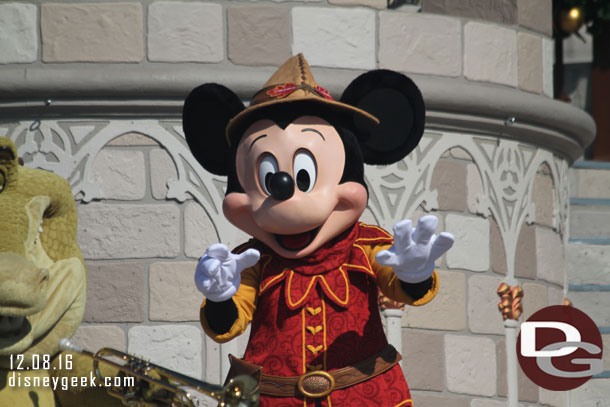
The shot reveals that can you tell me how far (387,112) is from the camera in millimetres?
3908

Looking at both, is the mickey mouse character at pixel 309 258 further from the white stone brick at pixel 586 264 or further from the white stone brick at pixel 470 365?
the white stone brick at pixel 586 264

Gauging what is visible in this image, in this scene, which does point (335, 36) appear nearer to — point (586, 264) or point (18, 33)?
point (18, 33)

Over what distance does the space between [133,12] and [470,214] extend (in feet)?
5.19

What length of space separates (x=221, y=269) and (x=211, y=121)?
0.70 metres

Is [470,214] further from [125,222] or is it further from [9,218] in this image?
[9,218]

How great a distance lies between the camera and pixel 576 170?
22.1 feet

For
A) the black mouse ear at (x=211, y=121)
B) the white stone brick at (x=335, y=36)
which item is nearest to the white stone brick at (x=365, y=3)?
the white stone brick at (x=335, y=36)

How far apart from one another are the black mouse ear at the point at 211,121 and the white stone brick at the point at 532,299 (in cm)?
179

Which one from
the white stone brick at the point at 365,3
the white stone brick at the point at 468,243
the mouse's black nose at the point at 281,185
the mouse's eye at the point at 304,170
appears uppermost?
the white stone brick at the point at 365,3

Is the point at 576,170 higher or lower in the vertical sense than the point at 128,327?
higher

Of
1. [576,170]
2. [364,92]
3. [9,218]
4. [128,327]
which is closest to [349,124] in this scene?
[364,92]

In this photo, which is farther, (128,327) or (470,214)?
(470,214)

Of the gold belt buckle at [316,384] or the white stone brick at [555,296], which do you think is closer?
the gold belt buckle at [316,384]

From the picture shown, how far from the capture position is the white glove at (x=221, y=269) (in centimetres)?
342
